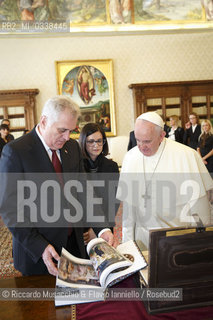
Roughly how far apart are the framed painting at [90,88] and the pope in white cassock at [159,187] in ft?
25.9

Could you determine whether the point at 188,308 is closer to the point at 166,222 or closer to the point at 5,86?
the point at 166,222

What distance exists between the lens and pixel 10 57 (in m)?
10.3

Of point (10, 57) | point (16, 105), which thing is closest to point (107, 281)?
point (16, 105)

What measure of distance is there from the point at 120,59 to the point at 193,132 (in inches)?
150

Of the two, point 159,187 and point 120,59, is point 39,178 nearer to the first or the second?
point 159,187

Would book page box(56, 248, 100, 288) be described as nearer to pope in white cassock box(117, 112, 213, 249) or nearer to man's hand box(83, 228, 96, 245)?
man's hand box(83, 228, 96, 245)

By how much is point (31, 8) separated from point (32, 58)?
1.61 metres

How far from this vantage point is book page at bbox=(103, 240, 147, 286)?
57.2 inches

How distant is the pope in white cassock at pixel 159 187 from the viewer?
268cm

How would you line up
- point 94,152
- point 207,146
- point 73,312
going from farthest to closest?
point 207,146, point 94,152, point 73,312

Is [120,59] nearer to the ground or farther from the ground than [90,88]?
farther from the ground

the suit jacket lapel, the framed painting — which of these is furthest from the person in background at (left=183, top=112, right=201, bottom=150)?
the suit jacket lapel

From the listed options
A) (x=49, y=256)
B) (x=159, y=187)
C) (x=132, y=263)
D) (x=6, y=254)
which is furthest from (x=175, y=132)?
(x=132, y=263)

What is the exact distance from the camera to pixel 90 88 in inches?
424
